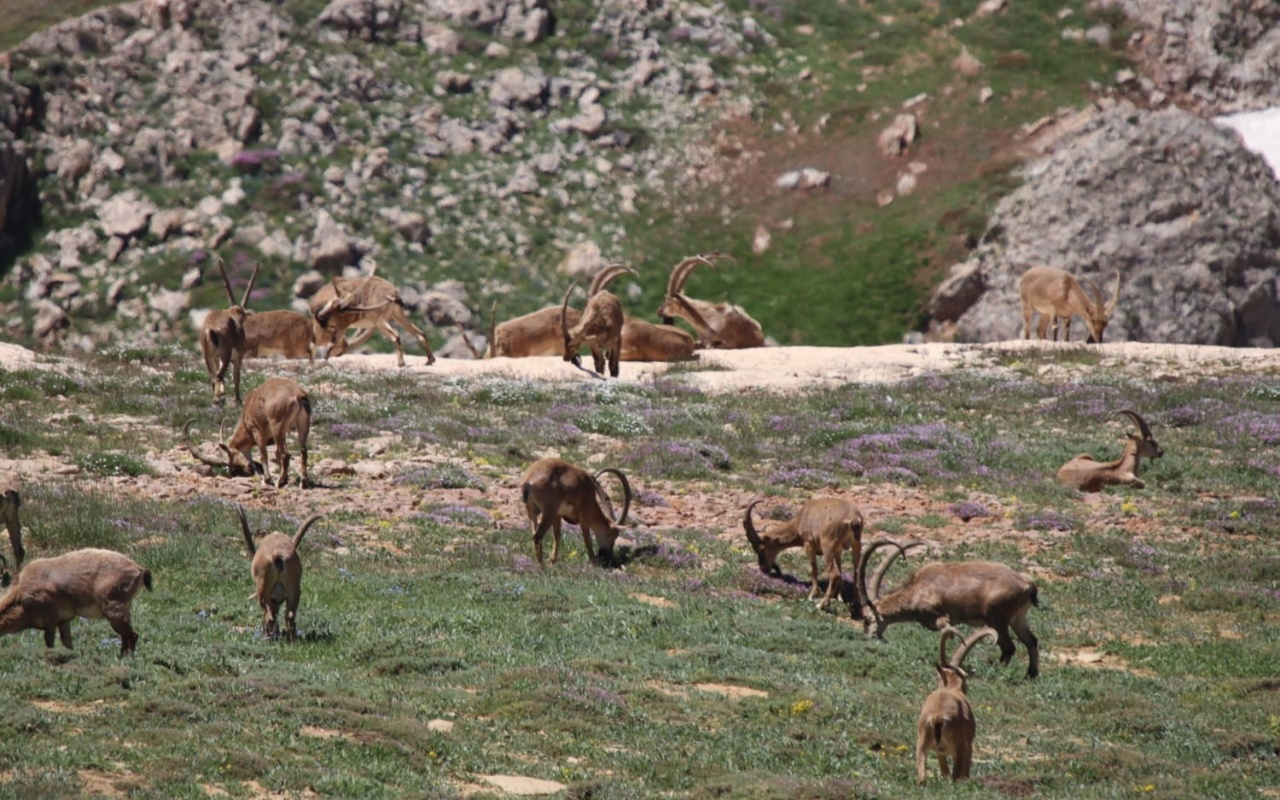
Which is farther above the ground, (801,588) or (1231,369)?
(1231,369)

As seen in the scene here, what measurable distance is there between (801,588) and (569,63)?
4837 centimetres

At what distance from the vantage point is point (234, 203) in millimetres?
56969

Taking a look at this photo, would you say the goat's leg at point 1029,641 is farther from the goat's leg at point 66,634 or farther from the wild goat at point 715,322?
the wild goat at point 715,322

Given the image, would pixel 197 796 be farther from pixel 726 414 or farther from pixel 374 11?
pixel 374 11

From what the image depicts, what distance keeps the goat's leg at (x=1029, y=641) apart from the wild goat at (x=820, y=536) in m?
2.75

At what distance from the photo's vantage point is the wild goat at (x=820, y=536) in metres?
19.6

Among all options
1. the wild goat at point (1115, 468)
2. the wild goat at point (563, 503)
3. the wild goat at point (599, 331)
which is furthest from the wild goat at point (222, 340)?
the wild goat at point (1115, 468)

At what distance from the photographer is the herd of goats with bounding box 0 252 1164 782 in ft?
46.9

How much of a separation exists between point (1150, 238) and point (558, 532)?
3669 cm

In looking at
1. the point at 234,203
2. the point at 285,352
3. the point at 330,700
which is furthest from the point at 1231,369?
the point at 234,203

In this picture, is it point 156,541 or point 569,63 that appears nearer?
point 156,541

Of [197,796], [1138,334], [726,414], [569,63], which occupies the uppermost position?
[569,63]

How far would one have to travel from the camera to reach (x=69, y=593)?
1430 centimetres

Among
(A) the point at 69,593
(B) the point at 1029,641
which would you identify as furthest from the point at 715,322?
(A) the point at 69,593
